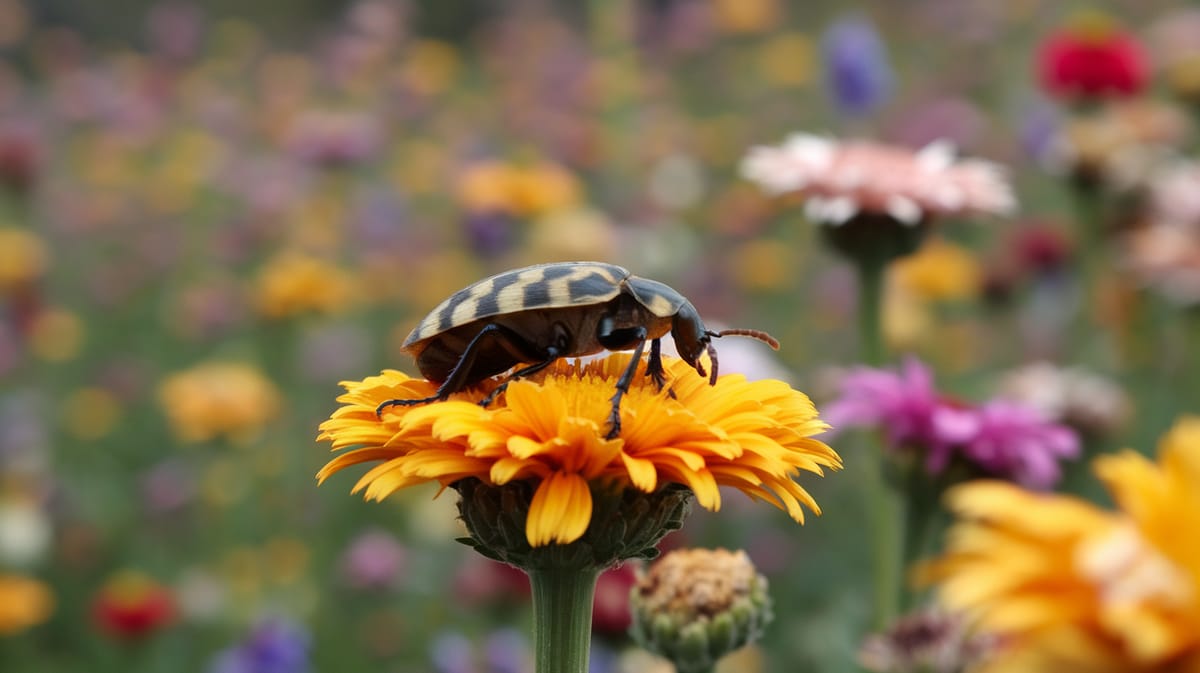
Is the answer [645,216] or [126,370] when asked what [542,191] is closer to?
[645,216]

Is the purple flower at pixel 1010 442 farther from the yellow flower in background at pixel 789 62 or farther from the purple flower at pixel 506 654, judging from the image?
the yellow flower in background at pixel 789 62

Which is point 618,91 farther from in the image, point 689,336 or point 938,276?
point 689,336

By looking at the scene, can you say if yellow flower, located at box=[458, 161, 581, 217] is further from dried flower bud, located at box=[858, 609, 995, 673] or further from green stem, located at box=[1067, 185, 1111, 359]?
dried flower bud, located at box=[858, 609, 995, 673]

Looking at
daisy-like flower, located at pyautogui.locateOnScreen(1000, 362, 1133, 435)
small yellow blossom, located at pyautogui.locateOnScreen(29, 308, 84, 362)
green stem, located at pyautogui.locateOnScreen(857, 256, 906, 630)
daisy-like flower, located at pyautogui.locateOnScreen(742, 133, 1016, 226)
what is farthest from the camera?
small yellow blossom, located at pyautogui.locateOnScreen(29, 308, 84, 362)

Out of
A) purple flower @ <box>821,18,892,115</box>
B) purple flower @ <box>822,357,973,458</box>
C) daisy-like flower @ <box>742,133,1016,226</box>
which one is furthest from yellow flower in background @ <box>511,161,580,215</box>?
purple flower @ <box>822,357,973,458</box>

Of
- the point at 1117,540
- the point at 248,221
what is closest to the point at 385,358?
the point at 248,221

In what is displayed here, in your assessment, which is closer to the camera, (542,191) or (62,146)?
(542,191)

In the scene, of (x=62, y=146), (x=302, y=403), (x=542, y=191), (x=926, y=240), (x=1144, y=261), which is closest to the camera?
(x=926, y=240)
